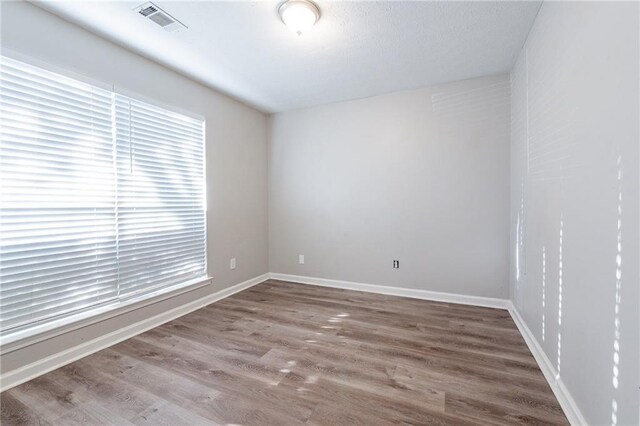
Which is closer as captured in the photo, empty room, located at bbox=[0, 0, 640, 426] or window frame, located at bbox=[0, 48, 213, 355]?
empty room, located at bbox=[0, 0, 640, 426]

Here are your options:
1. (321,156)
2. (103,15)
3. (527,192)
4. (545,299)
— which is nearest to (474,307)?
(545,299)

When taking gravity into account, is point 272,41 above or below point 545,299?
above

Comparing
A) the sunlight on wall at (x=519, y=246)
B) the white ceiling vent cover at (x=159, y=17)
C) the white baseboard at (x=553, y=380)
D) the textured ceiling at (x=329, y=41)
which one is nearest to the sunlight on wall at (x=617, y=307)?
the white baseboard at (x=553, y=380)

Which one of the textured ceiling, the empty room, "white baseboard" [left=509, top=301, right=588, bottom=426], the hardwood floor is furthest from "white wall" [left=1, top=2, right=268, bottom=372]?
"white baseboard" [left=509, top=301, right=588, bottom=426]

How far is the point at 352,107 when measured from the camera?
3.56 meters

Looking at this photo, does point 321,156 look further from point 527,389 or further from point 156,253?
point 527,389

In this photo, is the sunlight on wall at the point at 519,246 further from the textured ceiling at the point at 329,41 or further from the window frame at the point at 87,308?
the window frame at the point at 87,308

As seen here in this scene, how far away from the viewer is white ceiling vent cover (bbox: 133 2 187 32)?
187 cm

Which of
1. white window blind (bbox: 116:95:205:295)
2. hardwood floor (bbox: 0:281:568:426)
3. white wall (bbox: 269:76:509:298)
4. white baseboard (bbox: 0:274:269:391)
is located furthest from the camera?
white wall (bbox: 269:76:509:298)

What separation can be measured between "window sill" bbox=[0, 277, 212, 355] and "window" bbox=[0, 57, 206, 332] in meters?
0.05

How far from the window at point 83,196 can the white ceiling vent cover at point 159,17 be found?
732mm

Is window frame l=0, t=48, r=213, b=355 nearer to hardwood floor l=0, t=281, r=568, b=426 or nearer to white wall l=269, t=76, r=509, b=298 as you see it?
hardwood floor l=0, t=281, r=568, b=426

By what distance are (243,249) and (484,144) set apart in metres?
3.23

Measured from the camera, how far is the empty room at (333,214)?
1.38 meters
